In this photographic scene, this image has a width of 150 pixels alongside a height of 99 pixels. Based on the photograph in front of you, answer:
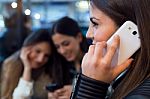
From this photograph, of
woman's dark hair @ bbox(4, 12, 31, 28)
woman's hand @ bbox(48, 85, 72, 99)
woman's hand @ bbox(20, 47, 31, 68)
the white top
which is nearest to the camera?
woman's hand @ bbox(48, 85, 72, 99)

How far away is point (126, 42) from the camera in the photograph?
0.87 meters

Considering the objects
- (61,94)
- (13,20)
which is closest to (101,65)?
(61,94)

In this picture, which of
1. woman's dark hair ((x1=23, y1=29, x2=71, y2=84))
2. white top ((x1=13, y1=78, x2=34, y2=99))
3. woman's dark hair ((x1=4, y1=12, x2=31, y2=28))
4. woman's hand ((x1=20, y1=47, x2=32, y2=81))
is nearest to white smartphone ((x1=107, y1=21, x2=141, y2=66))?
white top ((x1=13, y1=78, x2=34, y2=99))

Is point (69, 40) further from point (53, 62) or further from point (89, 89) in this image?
point (89, 89)

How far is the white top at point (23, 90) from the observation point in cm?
165

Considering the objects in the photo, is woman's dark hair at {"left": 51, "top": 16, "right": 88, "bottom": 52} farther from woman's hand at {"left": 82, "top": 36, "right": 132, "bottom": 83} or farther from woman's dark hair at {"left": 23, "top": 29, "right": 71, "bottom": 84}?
woman's hand at {"left": 82, "top": 36, "right": 132, "bottom": 83}

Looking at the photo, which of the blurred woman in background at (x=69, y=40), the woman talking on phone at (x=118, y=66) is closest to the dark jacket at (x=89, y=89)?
the woman talking on phone at (x=118, y=66)

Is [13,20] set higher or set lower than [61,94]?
higher

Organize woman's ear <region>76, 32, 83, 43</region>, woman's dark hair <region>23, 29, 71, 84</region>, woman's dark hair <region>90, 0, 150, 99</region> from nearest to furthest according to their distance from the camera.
A: 1. woman's dark hair <region>90, 0, 150, 99</region>
2. woman's dark hair <region>23, 29, 71, 84</region>
3. woman's ear <region>76, 32, 83, 43</region>

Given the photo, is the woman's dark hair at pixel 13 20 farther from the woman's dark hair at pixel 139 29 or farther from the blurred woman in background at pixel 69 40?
the woman's dark hair at pixel 139 29

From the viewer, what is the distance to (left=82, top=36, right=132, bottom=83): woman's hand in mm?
826

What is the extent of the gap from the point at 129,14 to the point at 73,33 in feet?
4.36

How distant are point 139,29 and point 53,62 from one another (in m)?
1.29

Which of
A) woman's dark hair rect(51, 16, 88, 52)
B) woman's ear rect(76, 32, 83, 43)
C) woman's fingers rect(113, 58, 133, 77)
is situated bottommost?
woman's ear rect(76, 32, 83, 43)
